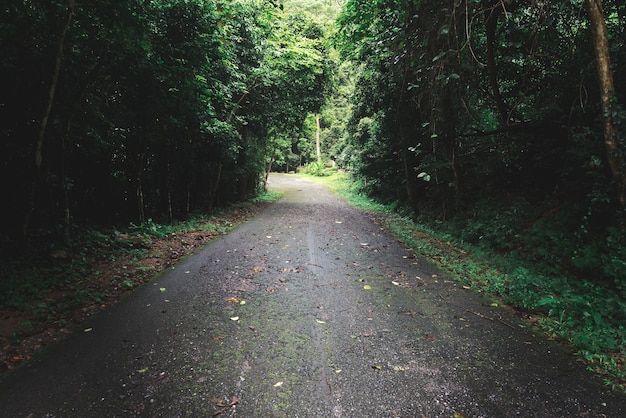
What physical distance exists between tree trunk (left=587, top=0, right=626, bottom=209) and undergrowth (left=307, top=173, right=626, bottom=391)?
2.71 ft

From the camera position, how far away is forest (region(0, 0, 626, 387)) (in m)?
4.60

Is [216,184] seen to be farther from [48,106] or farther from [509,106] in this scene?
[509,106]

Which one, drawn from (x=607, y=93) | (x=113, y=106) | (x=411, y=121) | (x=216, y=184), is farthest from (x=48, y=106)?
(x=411, y=121)

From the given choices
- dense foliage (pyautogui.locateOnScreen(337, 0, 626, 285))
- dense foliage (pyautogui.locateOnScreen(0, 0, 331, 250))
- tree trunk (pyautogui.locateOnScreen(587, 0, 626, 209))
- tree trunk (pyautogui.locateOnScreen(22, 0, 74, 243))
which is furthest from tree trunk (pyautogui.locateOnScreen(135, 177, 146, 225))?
tree trunk (pyautogui.locateOnScreen(587, 0, 626, 209))

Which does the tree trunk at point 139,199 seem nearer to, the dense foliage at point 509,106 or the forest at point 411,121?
the forest at point 411,121

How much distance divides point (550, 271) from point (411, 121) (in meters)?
7.47

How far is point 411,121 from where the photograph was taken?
11484 mm

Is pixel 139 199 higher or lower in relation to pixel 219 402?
higher

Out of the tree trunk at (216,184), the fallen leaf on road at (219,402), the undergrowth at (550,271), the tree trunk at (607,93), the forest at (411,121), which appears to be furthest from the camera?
the tree trunk at (216,184)

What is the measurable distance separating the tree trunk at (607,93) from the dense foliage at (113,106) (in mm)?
6472

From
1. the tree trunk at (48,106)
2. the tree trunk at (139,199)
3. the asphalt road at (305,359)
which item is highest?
the tree trunk at (48,106)

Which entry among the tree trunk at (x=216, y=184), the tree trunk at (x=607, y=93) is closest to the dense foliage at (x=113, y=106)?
the tree trunk at (x=216, y=184)

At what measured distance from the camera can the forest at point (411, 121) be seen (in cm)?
460

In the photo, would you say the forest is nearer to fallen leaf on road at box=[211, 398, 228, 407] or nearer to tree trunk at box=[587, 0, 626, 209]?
tree trunk at box=[587, 0, 626, 209]
